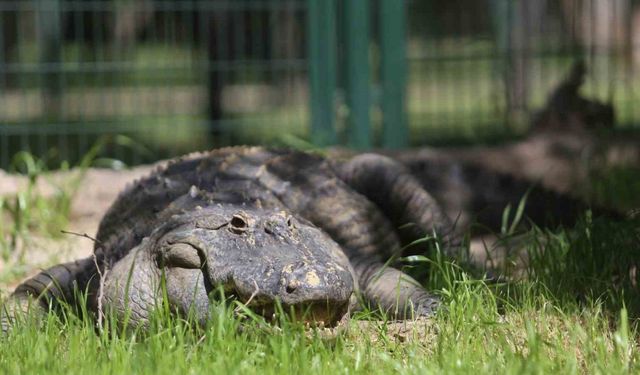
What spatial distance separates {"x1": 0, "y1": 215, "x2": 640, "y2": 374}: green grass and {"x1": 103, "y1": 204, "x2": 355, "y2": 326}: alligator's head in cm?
8

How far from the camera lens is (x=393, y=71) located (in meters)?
7.99

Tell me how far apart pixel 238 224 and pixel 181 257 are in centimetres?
22

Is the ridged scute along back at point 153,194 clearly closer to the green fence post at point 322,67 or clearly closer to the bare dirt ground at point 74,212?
the bare dirt ground at point 74,212

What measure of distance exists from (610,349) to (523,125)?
5179 millimetres

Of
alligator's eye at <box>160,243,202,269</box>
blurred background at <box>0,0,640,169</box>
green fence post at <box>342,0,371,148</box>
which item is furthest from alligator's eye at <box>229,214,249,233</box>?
green fence post at <box>342,0,371,148</box>

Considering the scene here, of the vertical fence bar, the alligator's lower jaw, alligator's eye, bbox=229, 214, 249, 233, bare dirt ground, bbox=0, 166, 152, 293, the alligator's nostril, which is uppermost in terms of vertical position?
the vertical fence bar

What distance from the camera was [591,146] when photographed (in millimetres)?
7215

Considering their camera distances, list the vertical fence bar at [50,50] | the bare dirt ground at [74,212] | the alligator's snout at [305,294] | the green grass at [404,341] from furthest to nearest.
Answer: the vertical fence bar at [50,50], the bare dirt ground at [74,212], the alligator's snout at [305,294], the green grass at [404,341]

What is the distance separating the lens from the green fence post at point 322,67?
7.91 meters

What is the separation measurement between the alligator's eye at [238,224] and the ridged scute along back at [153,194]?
1.72ft

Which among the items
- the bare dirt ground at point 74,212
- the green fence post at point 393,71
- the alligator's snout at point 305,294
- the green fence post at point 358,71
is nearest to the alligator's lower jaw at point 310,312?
the alligator's snout at point 305,294

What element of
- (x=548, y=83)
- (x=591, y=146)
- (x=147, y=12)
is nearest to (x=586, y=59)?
(x=548, y=83)

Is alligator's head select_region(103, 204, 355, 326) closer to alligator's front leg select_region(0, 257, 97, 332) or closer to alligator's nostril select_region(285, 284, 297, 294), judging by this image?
alligator's nostril select_region(285, 284, 297, 294)

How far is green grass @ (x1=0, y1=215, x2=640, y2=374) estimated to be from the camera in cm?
303
